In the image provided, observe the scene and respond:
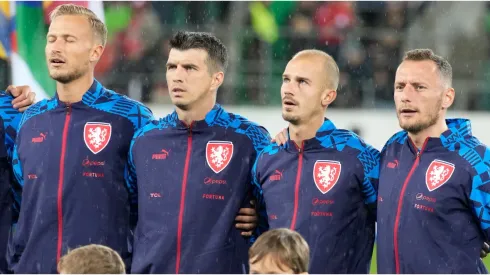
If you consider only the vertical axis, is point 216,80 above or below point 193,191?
above

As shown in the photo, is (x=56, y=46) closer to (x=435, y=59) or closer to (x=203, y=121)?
(x=203, y=121)

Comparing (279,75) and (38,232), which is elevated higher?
(279,75)

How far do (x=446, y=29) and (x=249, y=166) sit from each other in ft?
30.8

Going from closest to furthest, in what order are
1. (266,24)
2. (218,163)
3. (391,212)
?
(391,212), (218,163), (266,24)

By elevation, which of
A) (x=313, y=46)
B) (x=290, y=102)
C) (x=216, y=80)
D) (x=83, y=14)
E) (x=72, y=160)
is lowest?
(x=72, y=160)

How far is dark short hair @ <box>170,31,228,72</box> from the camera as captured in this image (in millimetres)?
6203

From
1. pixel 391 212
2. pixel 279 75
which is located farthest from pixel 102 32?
pixel 279 75

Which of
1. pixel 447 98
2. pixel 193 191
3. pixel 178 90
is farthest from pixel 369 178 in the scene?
pixel 178 90

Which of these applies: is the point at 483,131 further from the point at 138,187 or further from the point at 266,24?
the point at 138,187

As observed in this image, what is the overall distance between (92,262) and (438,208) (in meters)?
2.06

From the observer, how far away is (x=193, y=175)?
607cm

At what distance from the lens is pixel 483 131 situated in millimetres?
15109

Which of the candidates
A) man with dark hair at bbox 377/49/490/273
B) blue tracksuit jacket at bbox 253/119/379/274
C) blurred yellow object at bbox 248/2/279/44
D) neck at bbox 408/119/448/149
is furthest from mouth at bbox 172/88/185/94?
blurred yellow object at bbox 248/2/279/44

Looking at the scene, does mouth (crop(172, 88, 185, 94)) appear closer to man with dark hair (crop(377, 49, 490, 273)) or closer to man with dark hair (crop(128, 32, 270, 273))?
man with dark hair (crop(128, 32, 270, 273))
